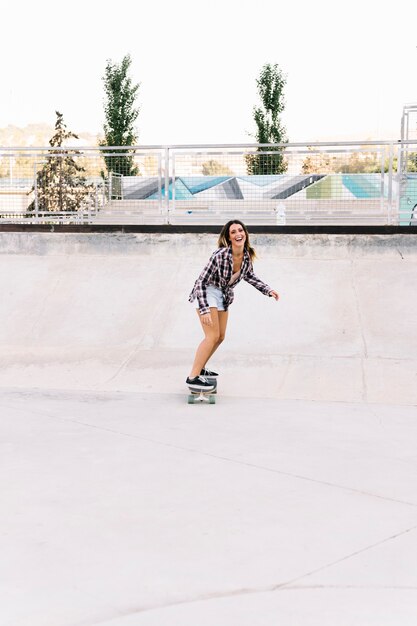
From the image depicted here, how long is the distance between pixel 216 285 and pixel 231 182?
28.1ft

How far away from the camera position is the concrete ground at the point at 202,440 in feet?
10.3

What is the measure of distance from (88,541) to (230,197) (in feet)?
38.2

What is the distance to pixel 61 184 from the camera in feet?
54.1

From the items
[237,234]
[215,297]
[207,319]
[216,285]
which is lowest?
[207,319]

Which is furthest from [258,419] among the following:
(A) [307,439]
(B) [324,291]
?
(B) [324,291]

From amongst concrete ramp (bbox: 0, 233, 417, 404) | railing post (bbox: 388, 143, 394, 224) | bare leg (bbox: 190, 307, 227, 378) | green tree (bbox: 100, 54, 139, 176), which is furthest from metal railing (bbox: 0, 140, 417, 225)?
green tree (bbox: 100, 54, 139, 176)

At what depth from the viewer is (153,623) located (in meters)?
2.83

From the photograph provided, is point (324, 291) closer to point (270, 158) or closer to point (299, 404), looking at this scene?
point (299, 404)

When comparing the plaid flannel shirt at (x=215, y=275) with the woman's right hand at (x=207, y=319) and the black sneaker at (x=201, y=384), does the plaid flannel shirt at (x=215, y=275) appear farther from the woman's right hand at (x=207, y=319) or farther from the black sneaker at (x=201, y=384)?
the black sneaker at (x=201, y=384)

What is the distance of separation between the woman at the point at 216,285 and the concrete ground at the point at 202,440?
435mm

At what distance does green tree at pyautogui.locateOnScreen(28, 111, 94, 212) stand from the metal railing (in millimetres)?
A: 28

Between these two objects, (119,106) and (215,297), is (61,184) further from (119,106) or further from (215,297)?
(119,106)

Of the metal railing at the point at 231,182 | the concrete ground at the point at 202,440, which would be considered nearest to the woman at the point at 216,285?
the concrete ground at the point at 202,440

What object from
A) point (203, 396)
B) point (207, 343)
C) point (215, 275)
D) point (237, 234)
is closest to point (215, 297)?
point (215, 275)
